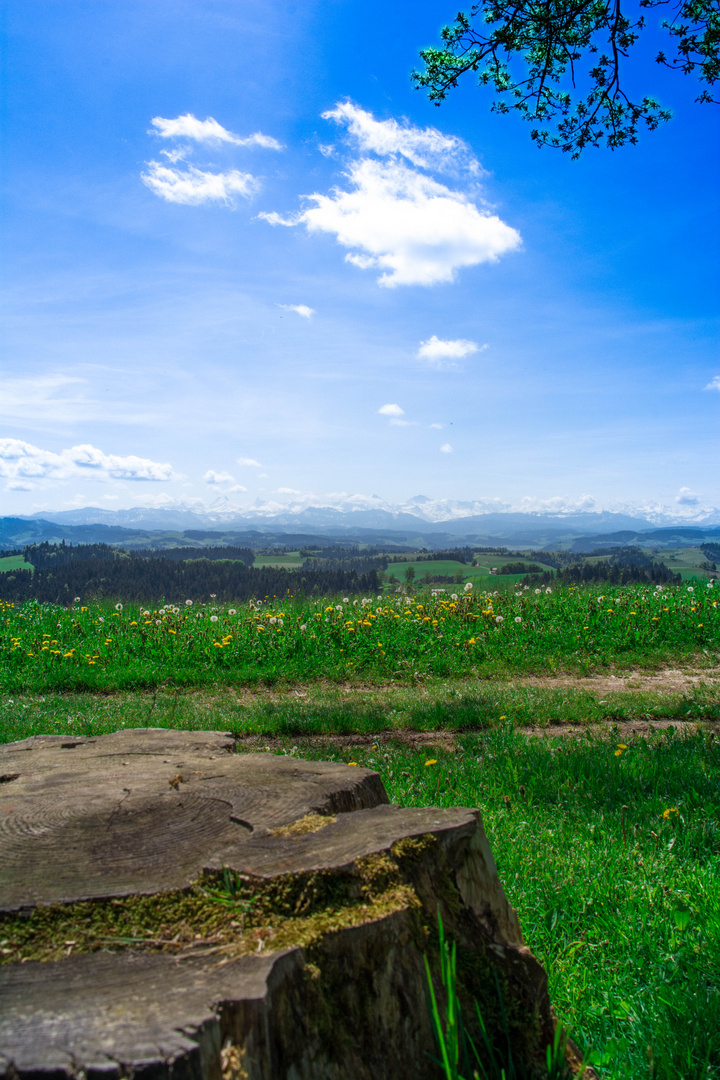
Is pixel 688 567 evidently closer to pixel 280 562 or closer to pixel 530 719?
pixel 280 562

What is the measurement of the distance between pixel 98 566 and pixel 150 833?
57.2 m

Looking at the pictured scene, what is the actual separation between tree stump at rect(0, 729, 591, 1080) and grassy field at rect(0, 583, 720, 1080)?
0.90m

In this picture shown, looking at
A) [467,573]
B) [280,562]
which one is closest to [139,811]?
[467,573]

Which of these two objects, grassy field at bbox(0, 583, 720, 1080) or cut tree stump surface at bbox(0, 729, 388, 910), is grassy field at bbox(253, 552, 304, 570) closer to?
grassy field at bbox(0, 583, 720, 1080)

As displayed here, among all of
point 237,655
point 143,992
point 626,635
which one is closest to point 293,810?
point 143,992

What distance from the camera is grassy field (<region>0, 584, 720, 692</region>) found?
10.4m

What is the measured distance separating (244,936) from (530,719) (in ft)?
22.3

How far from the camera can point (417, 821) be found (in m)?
2.05

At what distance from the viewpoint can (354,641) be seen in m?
11.6

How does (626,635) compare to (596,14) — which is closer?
(596,14)

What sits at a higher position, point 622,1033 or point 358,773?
point 358,773

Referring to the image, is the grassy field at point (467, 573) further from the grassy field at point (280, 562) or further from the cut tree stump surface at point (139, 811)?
the grassy field at point (280, 562)

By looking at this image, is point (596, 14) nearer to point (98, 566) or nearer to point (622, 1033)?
point (622, 1033)

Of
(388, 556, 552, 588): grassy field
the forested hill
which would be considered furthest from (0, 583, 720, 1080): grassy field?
the forested hill
